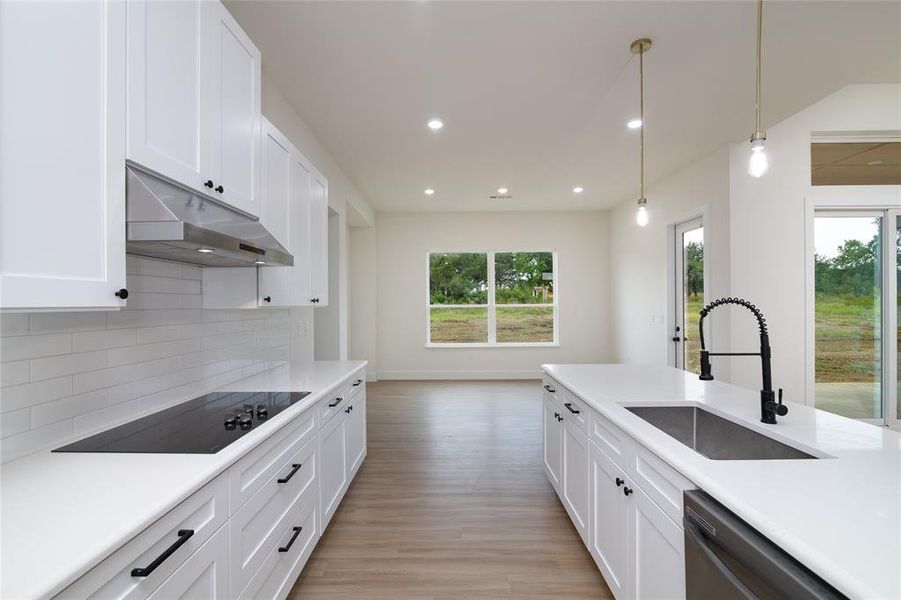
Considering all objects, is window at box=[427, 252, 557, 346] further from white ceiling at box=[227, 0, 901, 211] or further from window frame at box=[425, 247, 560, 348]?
white ceiling at box=[227, 0, 901, 211]

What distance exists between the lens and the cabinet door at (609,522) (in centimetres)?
157

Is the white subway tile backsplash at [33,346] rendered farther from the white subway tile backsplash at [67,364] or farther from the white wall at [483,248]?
the white wall at [483,248]

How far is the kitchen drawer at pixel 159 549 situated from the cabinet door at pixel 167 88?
992mm

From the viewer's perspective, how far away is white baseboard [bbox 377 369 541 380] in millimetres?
6855

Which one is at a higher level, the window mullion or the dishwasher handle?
the window mullion

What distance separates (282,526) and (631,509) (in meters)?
1.37

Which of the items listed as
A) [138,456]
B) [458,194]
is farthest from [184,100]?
[458,194]

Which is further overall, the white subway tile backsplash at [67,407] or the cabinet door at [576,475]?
the cabinet door at [576,475]

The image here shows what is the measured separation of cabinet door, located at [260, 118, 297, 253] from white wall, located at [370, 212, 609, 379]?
4392mm

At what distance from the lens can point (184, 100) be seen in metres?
1.41

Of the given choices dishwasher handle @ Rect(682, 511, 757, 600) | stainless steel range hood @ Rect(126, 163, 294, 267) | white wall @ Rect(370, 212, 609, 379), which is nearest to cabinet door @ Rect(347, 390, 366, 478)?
stainless steel range hood @ Rect(126, 163, 294, 267)

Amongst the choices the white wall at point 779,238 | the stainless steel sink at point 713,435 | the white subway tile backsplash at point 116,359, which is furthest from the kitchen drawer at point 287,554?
the white wall at point 779,238

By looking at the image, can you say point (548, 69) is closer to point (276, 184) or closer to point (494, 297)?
point (276, 184)

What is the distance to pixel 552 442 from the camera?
A: 2.71 metres
